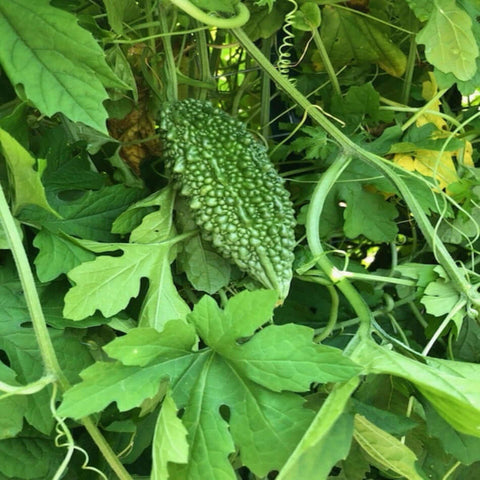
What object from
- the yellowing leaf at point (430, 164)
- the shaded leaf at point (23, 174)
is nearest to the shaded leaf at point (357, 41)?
the yellowing leaf at point (430, 164)

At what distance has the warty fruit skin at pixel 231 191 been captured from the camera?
0.95 m

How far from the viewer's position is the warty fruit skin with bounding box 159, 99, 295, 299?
948mm

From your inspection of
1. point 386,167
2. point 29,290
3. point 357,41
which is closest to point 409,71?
point 357,41

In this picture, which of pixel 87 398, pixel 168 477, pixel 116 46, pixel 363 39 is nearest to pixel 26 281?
pixel 87 398

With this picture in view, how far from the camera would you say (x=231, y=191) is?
96cm

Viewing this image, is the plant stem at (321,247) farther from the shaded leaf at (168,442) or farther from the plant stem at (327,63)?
the shaded leaf at (168,442)

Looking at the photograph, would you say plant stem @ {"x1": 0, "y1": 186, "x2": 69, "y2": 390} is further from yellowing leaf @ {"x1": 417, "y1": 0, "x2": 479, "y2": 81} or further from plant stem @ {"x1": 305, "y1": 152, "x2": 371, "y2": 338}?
yellowing leaf @ {"x1": 417, "y1": 0, "x2": 479, "y2": 81}

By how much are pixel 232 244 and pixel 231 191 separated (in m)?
0.07

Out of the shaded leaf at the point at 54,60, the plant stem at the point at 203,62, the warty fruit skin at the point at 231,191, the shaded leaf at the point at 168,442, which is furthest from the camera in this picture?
the plant stem at the point at 203,62

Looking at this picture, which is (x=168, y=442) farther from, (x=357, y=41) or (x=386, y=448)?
(x=357, y=41)

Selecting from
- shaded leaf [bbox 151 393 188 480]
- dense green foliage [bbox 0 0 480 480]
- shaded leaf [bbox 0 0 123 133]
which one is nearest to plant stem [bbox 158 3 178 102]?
dense green foliage [bbox 0 0 480 480]

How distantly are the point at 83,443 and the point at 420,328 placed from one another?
585 millimetres

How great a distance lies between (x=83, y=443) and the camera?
101 centimetres

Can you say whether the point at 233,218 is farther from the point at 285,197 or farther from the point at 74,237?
the point at 74,237
